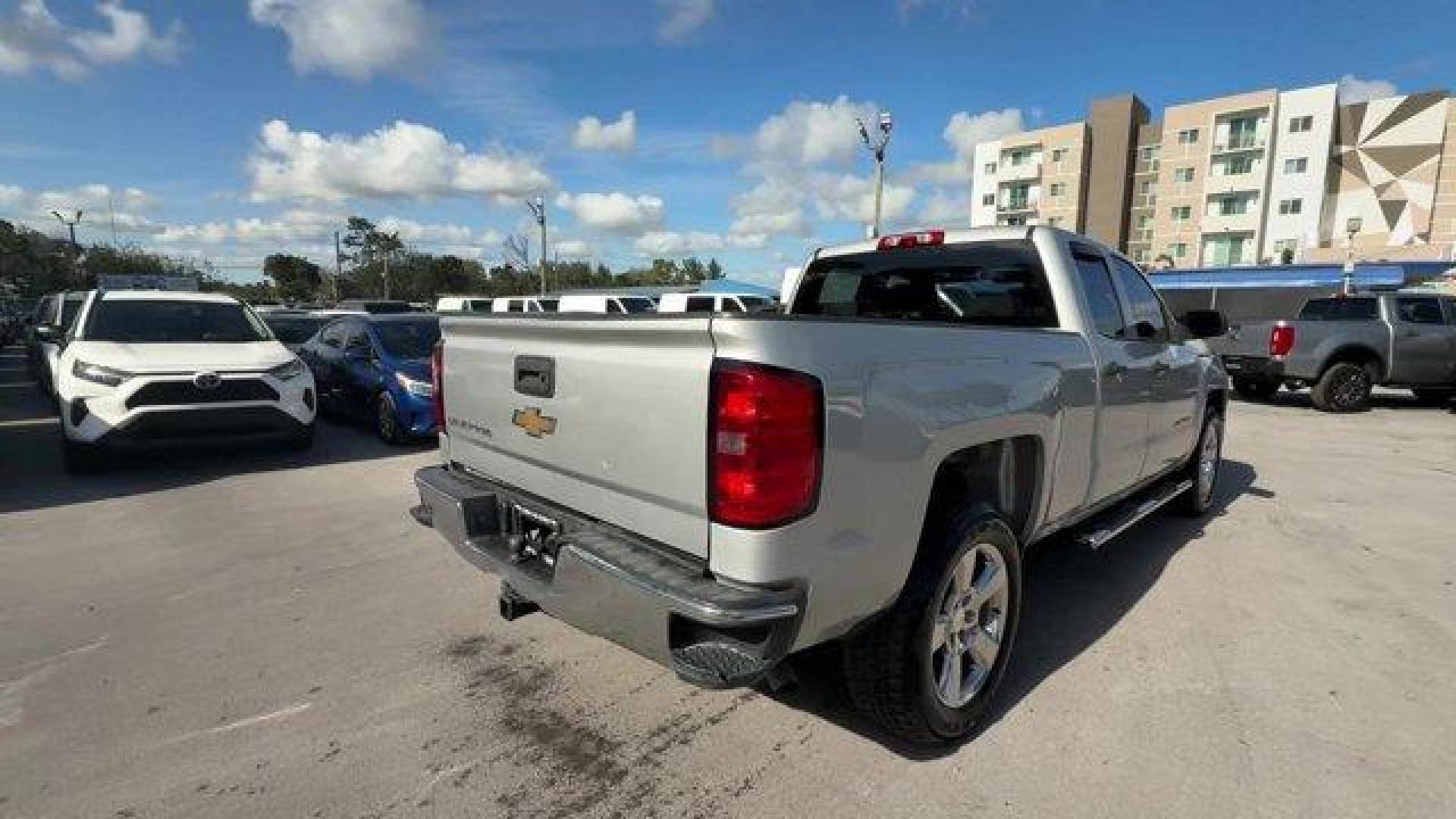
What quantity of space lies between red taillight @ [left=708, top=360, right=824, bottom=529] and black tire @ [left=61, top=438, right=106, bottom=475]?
7.06 metres

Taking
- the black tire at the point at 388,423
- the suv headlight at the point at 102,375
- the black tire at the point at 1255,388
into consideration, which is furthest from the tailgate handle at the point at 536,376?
the black tire at the point at 1255,388

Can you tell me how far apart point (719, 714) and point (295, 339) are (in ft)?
50.3

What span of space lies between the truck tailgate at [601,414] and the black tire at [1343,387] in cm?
1372

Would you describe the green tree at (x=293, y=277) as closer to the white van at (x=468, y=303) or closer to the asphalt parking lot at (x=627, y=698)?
the white van at (x=468, y=303)

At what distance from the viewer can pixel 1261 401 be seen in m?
13.7

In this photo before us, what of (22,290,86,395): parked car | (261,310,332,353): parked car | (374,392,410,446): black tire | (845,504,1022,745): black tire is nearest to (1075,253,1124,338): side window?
(845,504,1022,745): black tire

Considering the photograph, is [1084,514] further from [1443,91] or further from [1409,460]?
[1443,91]

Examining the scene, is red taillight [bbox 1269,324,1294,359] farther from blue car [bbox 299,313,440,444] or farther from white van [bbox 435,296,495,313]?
white van [bbox 435,296,495,313]

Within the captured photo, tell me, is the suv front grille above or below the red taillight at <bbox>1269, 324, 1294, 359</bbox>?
below

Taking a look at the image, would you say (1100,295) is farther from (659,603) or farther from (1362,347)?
(1362,347)

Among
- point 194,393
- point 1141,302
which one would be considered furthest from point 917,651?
point 194,393

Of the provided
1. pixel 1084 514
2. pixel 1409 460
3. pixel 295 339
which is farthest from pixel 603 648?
pixel 295 339

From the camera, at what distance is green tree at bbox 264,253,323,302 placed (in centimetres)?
8112

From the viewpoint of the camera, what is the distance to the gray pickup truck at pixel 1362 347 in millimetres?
11797
